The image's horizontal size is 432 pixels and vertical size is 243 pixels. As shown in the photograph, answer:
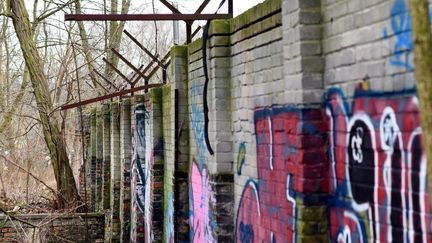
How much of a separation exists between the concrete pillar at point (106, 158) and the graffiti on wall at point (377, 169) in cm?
1163

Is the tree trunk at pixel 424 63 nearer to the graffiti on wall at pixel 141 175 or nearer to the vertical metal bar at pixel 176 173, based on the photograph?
the vertical metal bar at pixel 176 173

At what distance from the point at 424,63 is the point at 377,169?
1392mm

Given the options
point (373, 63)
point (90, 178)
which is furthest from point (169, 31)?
point (373, 63)

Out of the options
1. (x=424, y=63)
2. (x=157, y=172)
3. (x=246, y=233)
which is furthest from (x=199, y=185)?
(x=424, y=63)

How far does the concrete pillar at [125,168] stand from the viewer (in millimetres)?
12992

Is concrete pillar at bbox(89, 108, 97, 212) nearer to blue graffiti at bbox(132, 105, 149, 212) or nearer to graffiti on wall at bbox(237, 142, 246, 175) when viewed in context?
blue graffiti at bbox(132, 105, 149, 212)

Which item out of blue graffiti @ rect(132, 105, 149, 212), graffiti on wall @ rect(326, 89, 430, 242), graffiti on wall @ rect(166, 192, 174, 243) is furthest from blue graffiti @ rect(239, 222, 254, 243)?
blue graffiti @ rect(132, 105, 149, 212)

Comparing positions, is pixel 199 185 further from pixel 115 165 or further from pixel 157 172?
pixel 115 165

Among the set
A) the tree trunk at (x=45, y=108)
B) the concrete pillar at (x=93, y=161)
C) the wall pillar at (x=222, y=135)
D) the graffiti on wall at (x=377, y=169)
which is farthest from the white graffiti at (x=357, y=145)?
the concrete pillar at (x=93, y=161)

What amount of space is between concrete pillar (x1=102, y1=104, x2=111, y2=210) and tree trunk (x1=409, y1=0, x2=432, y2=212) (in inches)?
530

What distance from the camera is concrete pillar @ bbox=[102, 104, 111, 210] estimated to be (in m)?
15.5

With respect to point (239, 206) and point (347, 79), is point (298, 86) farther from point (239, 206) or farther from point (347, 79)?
point (239, 206)

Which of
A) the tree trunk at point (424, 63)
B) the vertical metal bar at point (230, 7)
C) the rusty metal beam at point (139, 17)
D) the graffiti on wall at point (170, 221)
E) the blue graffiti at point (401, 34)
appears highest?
the vertical metal bar at point (230, 7)

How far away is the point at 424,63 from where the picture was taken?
239cm
